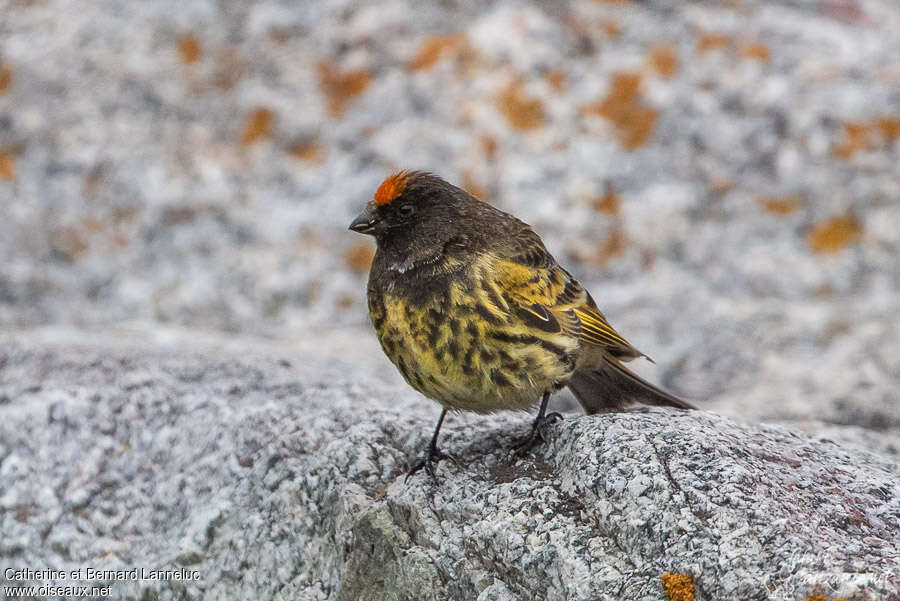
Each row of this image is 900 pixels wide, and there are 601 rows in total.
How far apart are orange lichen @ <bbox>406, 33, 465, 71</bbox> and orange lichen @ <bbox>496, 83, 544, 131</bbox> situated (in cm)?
51

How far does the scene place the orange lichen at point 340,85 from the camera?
6.68 meters

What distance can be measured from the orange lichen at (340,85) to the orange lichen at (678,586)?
4425 mm

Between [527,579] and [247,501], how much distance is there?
125 centimetres

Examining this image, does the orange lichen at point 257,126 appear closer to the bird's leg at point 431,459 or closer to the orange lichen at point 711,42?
the orange lichen at point 711,42

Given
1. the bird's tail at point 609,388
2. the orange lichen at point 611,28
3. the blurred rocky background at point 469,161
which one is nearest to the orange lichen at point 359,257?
the blurred rocky background at point 469,161

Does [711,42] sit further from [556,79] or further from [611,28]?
[556,79]

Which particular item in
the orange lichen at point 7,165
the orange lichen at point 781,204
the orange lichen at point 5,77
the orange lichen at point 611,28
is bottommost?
the orange lichen at point 7,165

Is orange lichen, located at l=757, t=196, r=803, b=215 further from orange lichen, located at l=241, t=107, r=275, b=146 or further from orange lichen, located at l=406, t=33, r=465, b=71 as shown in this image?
orange lichen, located at l=241, t=107, r=275, b=146

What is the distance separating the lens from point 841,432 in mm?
4633

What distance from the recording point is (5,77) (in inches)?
260

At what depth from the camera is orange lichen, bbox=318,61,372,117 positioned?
21.9 ft

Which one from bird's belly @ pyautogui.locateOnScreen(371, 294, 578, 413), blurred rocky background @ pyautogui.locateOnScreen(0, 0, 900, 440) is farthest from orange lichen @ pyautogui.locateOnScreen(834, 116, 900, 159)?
bird's belly @ pyautogui.locateOnScreen(371, 294, 578, 413)

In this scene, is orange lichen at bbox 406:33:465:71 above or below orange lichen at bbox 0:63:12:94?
above

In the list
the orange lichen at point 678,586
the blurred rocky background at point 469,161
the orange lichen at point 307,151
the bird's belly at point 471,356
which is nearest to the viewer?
the orange lichen at point 678,586
